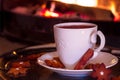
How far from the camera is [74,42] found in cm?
63

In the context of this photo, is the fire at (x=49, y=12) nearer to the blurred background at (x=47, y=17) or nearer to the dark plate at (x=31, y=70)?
the blurred background at (x=47, y=17)

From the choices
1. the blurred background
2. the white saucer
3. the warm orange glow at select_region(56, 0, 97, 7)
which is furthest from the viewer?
the warm orange glow at select_region(56, 0, 97, 7)

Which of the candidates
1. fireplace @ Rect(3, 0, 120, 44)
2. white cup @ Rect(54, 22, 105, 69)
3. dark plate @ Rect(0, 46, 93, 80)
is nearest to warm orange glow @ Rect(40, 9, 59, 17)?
Answer: fireplace @ Rect(3, 0, 120, 44)

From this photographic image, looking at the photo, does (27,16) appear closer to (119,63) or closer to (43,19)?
(43,19)

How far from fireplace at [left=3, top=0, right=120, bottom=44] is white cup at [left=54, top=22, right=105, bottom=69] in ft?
2.99

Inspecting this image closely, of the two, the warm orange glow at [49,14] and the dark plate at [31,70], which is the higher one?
the dark plate at [31,70]

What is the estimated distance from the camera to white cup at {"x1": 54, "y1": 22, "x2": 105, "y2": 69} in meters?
0.62

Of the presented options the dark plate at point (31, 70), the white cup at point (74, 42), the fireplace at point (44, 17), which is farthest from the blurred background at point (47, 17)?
the white cup at point (74, 42)

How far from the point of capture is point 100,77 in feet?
1.87

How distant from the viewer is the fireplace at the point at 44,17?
157 centimetres

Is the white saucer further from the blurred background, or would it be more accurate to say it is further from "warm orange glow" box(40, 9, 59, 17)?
"warm orange glow" box(40, 9, 59, 17)

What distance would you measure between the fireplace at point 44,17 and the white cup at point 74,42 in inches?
35.8

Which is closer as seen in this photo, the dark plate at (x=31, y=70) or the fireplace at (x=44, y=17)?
the dark plate at (x=31, y=70)

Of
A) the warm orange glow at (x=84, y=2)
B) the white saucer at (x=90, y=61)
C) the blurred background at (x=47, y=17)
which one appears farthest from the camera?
the warm orange glow at (x=84, y=2)
